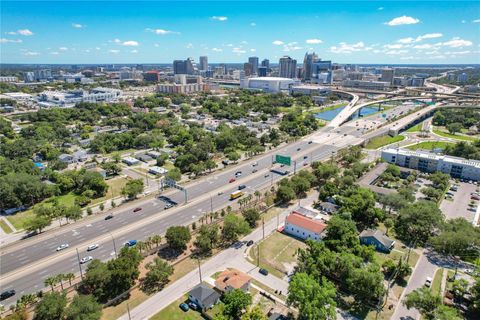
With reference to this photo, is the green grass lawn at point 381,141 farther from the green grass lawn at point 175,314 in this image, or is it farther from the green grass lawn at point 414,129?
the green grass lawn at point 175,314

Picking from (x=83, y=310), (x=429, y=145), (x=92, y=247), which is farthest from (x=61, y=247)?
(x=429, y=145)

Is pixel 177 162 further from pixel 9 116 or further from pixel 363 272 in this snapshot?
pixel 9 116

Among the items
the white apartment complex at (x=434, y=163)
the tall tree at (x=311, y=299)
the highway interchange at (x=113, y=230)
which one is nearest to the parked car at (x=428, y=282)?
→ the tall tree at (x=311, y=299)

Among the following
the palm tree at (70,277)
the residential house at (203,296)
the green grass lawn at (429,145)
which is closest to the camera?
the residential house at (203,296)

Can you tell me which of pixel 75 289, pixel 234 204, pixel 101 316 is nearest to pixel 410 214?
pixel 234 204

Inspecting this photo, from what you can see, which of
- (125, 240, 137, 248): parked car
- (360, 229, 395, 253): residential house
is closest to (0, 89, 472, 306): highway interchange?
(125, 240, 137, 248): parked car

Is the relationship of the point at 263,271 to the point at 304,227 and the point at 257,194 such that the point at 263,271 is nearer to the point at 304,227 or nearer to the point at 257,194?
the point at 304,227

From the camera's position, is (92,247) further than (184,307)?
Yes
